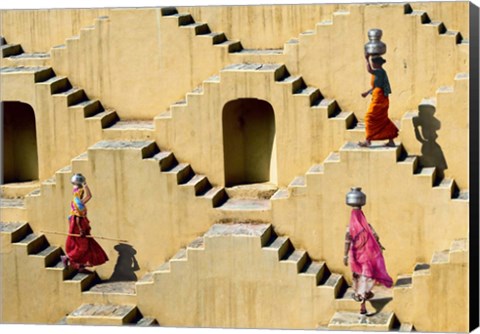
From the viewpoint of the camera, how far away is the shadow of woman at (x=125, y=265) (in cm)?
2900

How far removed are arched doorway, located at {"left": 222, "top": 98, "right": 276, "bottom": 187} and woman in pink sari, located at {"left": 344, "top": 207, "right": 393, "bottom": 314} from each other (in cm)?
264

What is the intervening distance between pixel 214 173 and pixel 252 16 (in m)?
2.30

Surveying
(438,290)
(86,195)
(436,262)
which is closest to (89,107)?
(86,195)

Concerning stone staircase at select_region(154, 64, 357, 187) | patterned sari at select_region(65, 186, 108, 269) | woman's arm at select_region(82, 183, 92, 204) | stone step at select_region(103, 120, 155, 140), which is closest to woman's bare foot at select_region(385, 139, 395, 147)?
stone staircase at select_region(154, 64, 357, 187)

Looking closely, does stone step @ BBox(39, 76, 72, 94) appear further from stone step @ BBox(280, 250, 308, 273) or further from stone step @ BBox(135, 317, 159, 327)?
stone step @ BBox(280, 250, 308, 273)

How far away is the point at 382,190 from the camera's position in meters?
27.5

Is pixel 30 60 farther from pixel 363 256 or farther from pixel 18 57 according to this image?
pixel 363 256

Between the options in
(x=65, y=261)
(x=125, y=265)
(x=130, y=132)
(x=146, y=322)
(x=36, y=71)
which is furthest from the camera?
(x=36, y=71)

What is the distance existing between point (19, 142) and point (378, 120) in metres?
5.74

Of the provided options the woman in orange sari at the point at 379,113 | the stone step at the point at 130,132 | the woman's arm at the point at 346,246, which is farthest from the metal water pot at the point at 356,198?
the stone step at the point at 130,132

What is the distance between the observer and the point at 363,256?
88.2ft

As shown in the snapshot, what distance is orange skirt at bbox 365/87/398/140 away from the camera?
27.4 m

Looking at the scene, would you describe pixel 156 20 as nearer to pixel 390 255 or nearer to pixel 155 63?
pixel 155 63

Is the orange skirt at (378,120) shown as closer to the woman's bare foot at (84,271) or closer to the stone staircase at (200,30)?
the stone staircase at (200,30)
